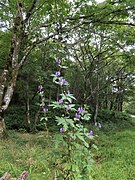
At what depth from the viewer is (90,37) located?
403 inches

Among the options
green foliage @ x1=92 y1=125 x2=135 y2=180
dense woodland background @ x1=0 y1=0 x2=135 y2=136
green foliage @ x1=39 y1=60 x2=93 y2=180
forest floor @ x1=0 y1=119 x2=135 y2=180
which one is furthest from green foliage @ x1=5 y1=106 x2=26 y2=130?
green foliage @ x1=39 y1=60 x2=93 y2=180

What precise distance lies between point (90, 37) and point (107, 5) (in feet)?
14.4

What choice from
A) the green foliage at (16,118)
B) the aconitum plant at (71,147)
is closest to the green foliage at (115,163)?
the aconitum plant at (71,147)

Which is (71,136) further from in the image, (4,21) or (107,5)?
(4,21)

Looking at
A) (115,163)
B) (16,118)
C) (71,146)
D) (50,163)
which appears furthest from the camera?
(16,118)

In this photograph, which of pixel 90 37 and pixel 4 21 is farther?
pixel 90 37

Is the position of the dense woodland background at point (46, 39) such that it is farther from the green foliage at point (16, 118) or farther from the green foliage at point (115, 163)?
the green foliage at point (115, 163)

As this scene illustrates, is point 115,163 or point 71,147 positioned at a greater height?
point 71,147

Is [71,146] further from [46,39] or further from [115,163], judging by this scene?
[46,39]

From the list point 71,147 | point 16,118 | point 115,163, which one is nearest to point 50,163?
point 71,147

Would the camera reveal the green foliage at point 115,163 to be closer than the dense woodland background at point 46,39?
Yes

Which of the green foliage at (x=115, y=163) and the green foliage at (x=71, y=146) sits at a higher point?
the green foliage at (x=71, y=146)

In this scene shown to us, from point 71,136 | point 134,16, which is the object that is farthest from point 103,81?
point 71,136

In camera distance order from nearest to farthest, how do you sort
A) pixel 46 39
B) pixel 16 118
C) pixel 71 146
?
pixel 71 146 < pixel 46 39 < pixel 16 118
